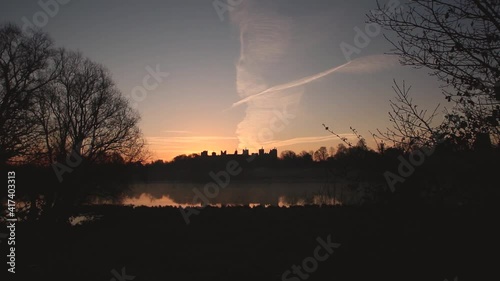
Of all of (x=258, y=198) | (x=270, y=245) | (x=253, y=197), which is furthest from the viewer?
(x=253, y=197)

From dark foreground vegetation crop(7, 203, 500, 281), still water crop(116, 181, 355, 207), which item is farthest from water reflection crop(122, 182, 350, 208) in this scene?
dark foreground vegetation crop(7, 203, 500, 281)

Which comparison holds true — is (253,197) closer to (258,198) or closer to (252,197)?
(252,197)

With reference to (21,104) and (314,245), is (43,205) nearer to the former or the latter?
(21,104)

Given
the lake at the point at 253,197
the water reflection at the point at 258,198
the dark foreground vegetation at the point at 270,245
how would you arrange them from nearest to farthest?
the dark foreground vegetation at the point at 270,245 < the water reflection at the point at 258,198 < the lake at the point at 253,197

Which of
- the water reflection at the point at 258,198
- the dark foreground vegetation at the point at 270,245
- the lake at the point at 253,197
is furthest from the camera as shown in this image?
the lake at the point at 253,197

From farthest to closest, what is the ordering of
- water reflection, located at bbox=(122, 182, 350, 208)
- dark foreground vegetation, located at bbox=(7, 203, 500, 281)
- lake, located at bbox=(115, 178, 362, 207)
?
lake, located at bbox=(115, 178, 362, 207) < water reflection, located at bbox=(122, 182, 350, 208) < dark foreground vegetation, located at bbox=(7, 203, 500, 281)

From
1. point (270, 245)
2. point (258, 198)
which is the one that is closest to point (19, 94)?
point (270, 245)

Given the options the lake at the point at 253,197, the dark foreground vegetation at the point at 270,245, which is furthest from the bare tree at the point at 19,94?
the lake at the point at 253,197

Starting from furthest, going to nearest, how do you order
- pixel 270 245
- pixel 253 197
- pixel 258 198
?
1. pixel 253 197
2. pixel 258 198
3. pixel 270 245

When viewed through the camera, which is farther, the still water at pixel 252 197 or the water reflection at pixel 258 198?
the still water at pixel 252 197

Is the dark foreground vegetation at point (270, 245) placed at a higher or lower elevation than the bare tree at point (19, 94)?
lower

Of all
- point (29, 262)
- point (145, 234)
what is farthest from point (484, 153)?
point (145, 234)

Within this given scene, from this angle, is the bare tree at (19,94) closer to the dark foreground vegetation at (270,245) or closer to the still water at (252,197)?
the dark foreground vegetation at (270,245)

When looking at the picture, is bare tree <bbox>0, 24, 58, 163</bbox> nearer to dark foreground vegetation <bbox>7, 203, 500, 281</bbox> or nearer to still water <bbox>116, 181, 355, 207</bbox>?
dark foreground vegetation <bbox>7, 203, 500, 281</bbox>
